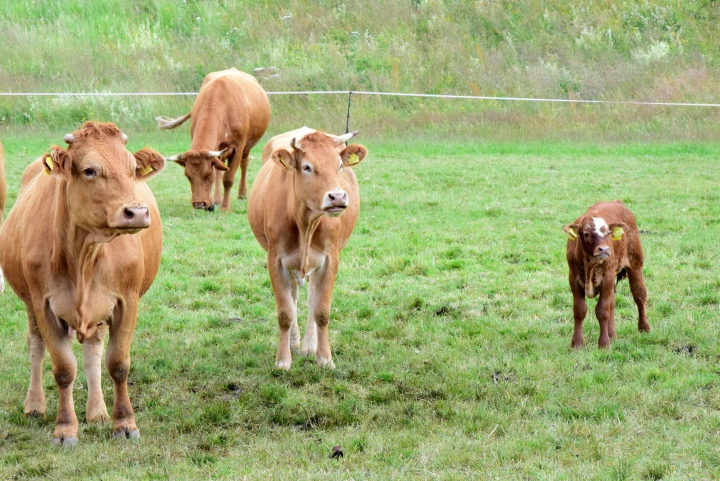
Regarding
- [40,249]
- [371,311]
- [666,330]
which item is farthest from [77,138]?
[666,330]

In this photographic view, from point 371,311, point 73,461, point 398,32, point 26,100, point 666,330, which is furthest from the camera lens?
point 398,32

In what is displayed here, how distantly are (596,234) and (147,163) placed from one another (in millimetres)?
3221

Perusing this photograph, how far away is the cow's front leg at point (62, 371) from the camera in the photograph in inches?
193

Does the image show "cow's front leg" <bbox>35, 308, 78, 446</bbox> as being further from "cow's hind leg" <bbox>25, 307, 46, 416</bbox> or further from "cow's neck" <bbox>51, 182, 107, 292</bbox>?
"cow's hind leg" <bbox>25, 307, 46, 416</bbox>

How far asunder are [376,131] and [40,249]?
46.8 feet

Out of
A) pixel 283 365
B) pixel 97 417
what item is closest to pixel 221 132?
pixel 283 365

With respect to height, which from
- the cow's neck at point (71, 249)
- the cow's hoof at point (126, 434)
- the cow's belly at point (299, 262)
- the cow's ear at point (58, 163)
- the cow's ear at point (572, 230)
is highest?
the cow's ear at point (58, 163)

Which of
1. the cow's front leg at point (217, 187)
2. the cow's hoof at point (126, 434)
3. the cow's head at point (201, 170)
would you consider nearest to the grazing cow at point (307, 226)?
the cow's hoof at point (126, 434)

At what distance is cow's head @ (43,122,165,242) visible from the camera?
4352mm

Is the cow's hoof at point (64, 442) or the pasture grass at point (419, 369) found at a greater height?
the pasture grass at point (419, 369)

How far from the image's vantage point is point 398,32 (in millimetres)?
23719

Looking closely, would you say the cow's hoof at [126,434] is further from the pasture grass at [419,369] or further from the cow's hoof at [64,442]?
the cow's hoof at [64,442]

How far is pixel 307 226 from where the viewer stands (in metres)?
6.12

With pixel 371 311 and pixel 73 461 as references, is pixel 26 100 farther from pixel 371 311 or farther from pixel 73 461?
pixel 73 461
